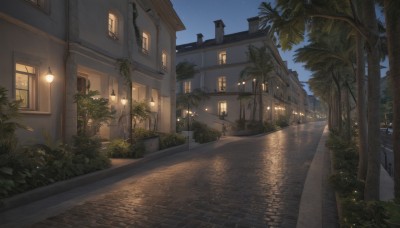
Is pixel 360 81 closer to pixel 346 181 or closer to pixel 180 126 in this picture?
pixel 346 181

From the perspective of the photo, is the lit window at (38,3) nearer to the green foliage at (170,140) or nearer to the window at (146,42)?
the window at (146,42)

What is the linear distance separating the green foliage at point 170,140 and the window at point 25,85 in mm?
6970

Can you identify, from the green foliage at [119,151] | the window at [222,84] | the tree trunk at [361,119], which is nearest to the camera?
the tree trunk at [361,119]

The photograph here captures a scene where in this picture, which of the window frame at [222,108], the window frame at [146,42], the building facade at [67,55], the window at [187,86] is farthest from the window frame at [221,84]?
the building facade at [67,55]

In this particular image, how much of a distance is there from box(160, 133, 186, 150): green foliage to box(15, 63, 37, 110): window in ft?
22.9

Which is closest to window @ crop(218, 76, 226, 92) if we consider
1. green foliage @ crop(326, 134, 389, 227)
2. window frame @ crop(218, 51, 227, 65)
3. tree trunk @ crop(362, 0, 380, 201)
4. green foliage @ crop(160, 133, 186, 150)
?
window frame @ crop(218, 51, 227, 65)

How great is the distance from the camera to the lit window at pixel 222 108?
36.9 meters

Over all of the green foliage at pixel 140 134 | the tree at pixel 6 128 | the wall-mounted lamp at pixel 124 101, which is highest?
the wall-mounted lamp at pixel 124 101

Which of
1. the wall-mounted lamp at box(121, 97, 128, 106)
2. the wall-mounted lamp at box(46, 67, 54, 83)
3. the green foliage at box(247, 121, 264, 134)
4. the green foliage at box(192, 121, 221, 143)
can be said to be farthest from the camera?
the green foliage at box(247, 121, 264, 134)

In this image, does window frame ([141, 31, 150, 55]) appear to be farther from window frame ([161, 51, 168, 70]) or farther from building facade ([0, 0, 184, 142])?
window frame ([161, 51, 168, 70])

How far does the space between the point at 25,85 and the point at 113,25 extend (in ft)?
20.8

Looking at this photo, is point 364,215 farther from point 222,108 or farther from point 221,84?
point 221,84

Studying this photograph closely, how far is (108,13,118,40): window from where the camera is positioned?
1366 cm

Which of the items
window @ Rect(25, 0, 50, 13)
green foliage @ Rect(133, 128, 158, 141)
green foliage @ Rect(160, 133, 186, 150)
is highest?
window @ Rect(25, 0, 50, 13)
